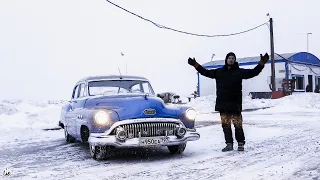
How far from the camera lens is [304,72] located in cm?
3803

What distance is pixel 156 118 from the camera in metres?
6.43

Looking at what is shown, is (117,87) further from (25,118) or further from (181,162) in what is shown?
(25,118)

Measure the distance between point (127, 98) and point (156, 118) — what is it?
2.31ft

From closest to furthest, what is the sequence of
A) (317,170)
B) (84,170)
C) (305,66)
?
(317,170) → (84,170) → (305,66)

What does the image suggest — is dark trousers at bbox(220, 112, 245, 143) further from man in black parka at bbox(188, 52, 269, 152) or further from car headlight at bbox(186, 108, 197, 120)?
car headlight at bbox(186, 108, 197, 120)

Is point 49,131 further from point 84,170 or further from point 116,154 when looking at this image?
point 84,170

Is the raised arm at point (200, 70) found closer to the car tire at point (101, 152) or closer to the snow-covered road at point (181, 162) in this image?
the snow-covered road at point (181, 162)

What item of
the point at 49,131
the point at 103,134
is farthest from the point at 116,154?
the point at 49,131

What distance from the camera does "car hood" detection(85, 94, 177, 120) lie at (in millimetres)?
6402

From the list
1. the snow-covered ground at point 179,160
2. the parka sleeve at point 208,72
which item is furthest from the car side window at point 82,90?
the parka sleeve at point 208,72

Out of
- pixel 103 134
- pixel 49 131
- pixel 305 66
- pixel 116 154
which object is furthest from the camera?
pixel 305 66

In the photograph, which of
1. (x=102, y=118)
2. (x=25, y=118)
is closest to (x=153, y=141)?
(x=102, y=118)

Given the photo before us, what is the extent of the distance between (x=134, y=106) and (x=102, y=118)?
0.55 metres

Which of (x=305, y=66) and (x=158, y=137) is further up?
(x=305, y=66)
